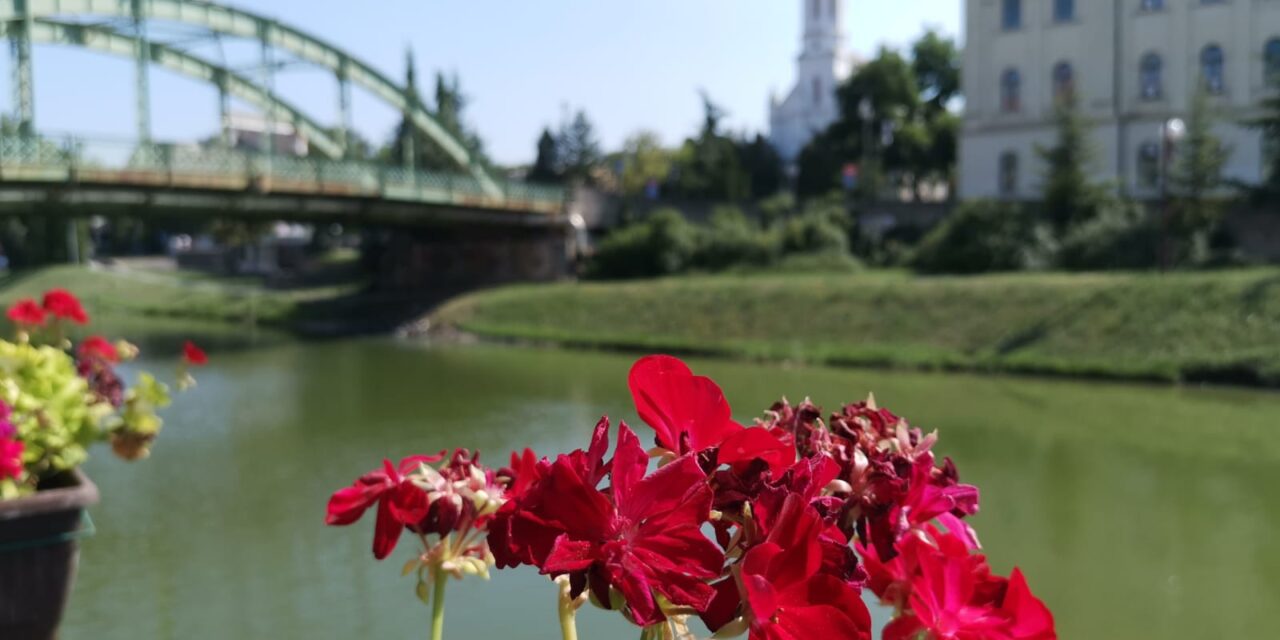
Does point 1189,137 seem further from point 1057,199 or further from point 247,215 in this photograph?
point 247,215

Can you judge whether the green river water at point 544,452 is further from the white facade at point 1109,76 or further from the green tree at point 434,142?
the green tree at point 434,142

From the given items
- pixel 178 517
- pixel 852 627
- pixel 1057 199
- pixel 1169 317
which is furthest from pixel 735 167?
pixel 852 627

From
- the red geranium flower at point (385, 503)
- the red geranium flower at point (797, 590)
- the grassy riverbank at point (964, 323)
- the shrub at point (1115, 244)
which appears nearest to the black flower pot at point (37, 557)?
the red geranium flower at point (385, 503)

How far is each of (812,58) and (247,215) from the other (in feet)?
177

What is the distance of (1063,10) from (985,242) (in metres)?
10.6

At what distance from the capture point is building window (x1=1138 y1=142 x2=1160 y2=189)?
95.3 feet

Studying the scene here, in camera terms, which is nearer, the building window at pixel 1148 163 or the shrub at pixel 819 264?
the shrub at pixel 819 264

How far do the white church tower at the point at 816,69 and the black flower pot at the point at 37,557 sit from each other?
6673cm

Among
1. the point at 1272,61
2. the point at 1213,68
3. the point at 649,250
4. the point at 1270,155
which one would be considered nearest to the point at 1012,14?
the point at 1213,68

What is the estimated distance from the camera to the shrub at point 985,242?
23375mm

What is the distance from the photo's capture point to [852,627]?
32.8 inches

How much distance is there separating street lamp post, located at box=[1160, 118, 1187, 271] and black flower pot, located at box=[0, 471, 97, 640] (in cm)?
1797

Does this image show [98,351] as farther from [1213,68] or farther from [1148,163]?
[1213,68]

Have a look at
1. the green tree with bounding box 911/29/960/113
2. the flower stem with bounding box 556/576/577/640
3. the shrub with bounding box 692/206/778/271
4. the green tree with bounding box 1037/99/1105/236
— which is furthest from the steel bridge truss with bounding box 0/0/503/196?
the green tree with bounding box 911/29/960/113
